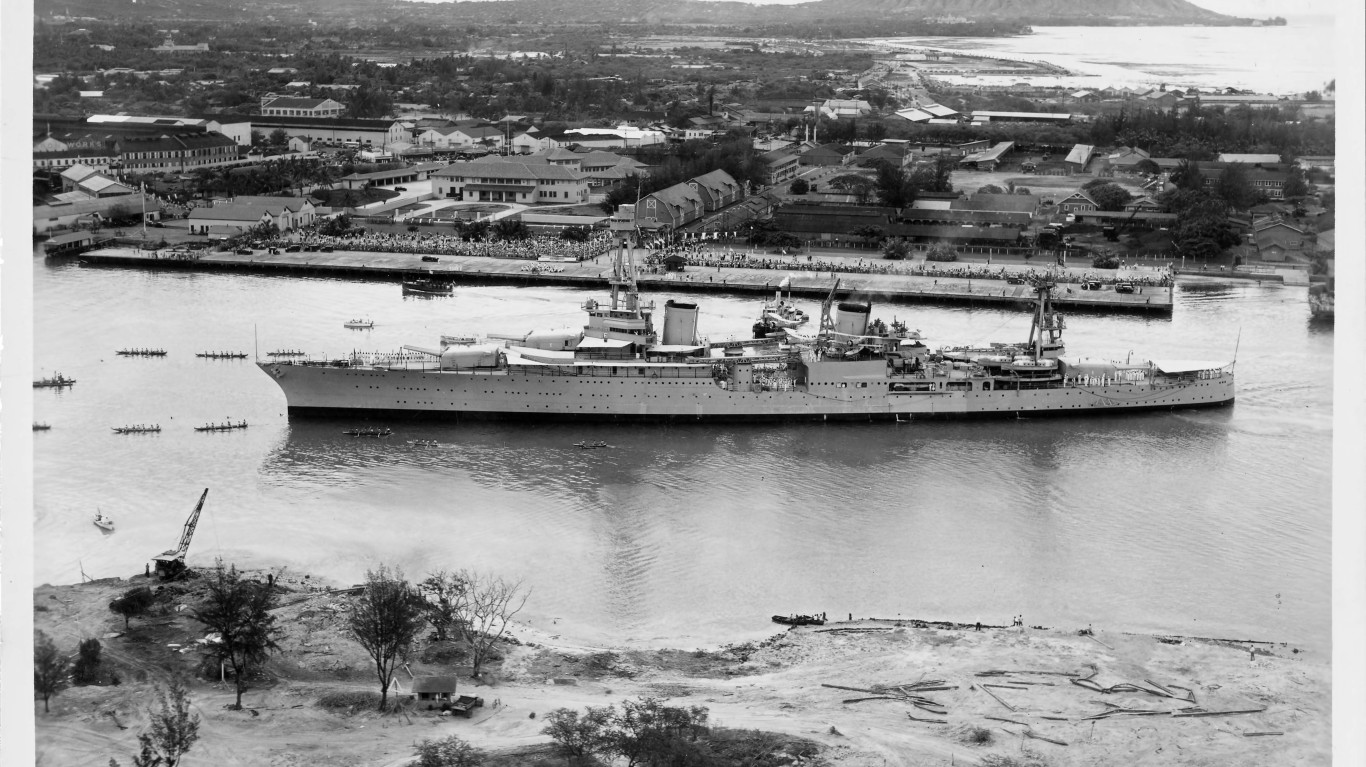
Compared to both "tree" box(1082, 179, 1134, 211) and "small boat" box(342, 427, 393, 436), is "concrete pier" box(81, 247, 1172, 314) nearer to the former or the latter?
"tree" box(1082, 179, 1134, 211)

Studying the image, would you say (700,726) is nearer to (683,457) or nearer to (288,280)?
(683,457)

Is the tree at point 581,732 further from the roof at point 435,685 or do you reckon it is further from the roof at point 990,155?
the roof at point 990,155

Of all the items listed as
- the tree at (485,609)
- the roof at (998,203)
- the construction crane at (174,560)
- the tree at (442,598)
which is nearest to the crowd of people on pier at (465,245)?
the roof at (998,203)

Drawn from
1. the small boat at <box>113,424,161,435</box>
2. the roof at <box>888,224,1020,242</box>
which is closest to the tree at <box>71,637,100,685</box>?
the small boat at <box>113,424,161,435</box>

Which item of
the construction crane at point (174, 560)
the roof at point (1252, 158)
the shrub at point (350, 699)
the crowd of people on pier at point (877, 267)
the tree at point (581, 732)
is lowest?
the shrub at point (350, 699)

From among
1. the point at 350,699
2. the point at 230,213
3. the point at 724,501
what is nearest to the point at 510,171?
the point at 230,213

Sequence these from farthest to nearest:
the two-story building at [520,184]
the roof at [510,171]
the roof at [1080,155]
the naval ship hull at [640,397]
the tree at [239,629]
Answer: the roof at [1080,155] < the roof at [510,171] < the two-story building at [520,184] < the naval ship hull at [640,397] < the tree at [239,629]
